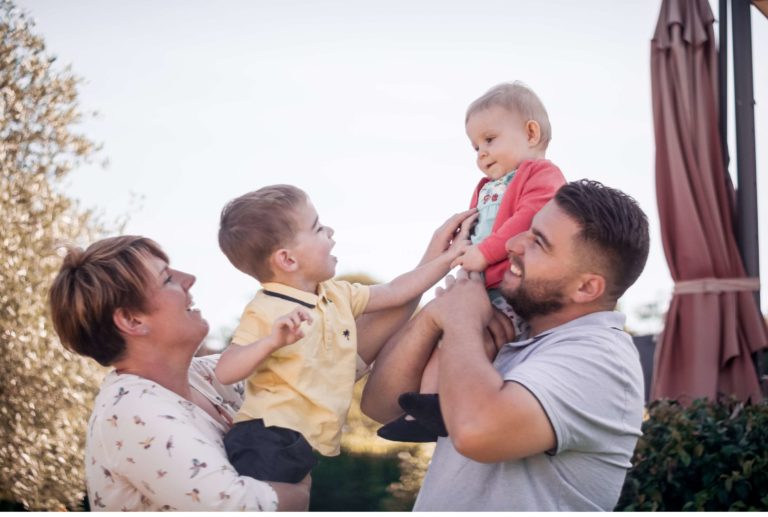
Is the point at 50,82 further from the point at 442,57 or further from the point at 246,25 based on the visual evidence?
the point at 442,57

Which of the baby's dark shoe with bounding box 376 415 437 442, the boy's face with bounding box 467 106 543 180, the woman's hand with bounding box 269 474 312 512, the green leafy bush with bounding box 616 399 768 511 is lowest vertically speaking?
the green leafy bush with bounding box 616 399 768 511

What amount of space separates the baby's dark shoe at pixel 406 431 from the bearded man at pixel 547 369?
55 millimetres

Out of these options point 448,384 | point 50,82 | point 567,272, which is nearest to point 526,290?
point 567,272

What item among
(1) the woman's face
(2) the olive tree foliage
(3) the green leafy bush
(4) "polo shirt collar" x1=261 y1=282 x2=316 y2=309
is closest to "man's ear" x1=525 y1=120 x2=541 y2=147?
(4) "polo shirt collar" x1=261 y1=282 x2=316 y2=309

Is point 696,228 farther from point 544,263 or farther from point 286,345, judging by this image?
point 286,345

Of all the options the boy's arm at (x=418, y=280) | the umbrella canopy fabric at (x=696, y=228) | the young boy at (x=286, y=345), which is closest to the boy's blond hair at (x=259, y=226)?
the young boy at (x=286, y=345)

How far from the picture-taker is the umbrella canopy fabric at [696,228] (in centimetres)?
404

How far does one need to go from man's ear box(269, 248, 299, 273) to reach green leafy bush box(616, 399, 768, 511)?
6.43ft

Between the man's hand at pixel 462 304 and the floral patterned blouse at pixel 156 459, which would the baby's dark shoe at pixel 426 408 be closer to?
the man's hand at pixel 462 304

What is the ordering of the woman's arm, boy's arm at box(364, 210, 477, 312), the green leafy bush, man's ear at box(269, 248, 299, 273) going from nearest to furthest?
the woman's arm < man's ear at box(269, 248, 299, 273) < boy's arm at box(364, 210, 477, 312) < the green leafy bush

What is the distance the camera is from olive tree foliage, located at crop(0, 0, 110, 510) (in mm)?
4742

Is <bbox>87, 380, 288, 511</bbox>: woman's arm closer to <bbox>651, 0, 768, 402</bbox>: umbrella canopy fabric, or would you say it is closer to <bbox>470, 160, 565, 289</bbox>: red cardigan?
<bbox>470, 160, 565, 289</bbox>: red cardigan

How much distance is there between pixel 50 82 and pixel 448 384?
4.34 metres

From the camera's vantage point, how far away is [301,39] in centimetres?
614
